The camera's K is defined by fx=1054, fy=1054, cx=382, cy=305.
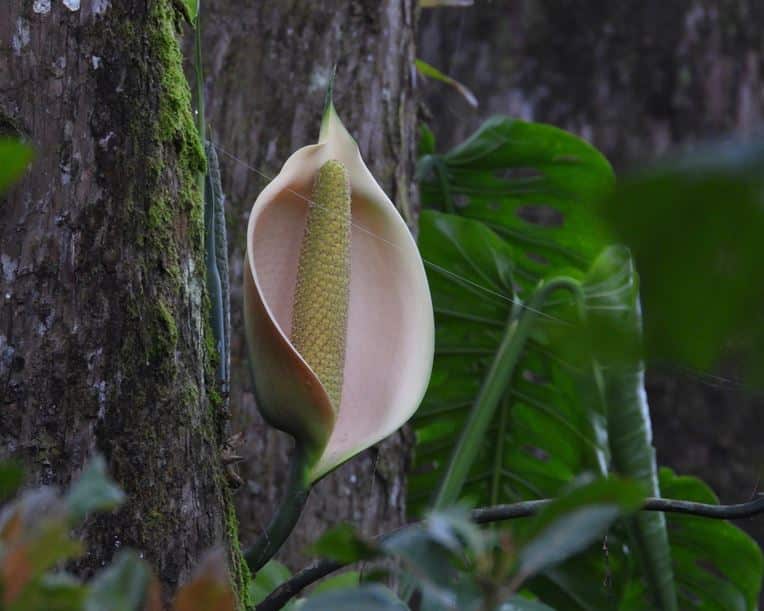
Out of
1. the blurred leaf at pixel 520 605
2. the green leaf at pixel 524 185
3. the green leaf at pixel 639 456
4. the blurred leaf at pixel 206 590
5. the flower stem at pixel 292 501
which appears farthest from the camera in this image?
the green leaf at pixel 524 185

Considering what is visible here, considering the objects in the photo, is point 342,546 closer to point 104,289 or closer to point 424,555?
point 424,555

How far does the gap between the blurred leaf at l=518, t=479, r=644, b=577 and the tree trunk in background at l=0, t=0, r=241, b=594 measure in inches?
14.4

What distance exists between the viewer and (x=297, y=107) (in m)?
1.39

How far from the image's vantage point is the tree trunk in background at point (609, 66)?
8.26ft

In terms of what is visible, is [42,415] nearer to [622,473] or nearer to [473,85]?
[622,473]

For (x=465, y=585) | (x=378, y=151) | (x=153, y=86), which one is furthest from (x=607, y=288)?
(x=465, y=585)

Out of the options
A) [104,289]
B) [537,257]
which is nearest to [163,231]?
[104,289]

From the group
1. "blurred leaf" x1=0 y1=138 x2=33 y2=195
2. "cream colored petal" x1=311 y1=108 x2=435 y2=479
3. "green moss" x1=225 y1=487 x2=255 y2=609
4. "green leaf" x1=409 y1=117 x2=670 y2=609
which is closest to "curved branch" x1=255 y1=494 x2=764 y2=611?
"green moss" x1=225 y1=487 x2=255 y2=609

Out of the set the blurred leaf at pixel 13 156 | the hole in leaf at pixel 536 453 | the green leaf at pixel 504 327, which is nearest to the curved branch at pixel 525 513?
the blurred leaf at pixel 13 156

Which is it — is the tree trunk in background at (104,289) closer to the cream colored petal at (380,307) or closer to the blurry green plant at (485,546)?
the cream colored petal at (380,307)

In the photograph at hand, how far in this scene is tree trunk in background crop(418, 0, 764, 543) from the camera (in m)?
2.52

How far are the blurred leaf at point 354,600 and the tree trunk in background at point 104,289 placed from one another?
0.30 meters

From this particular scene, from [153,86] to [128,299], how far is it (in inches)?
5.3

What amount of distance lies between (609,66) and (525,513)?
2.16 m
